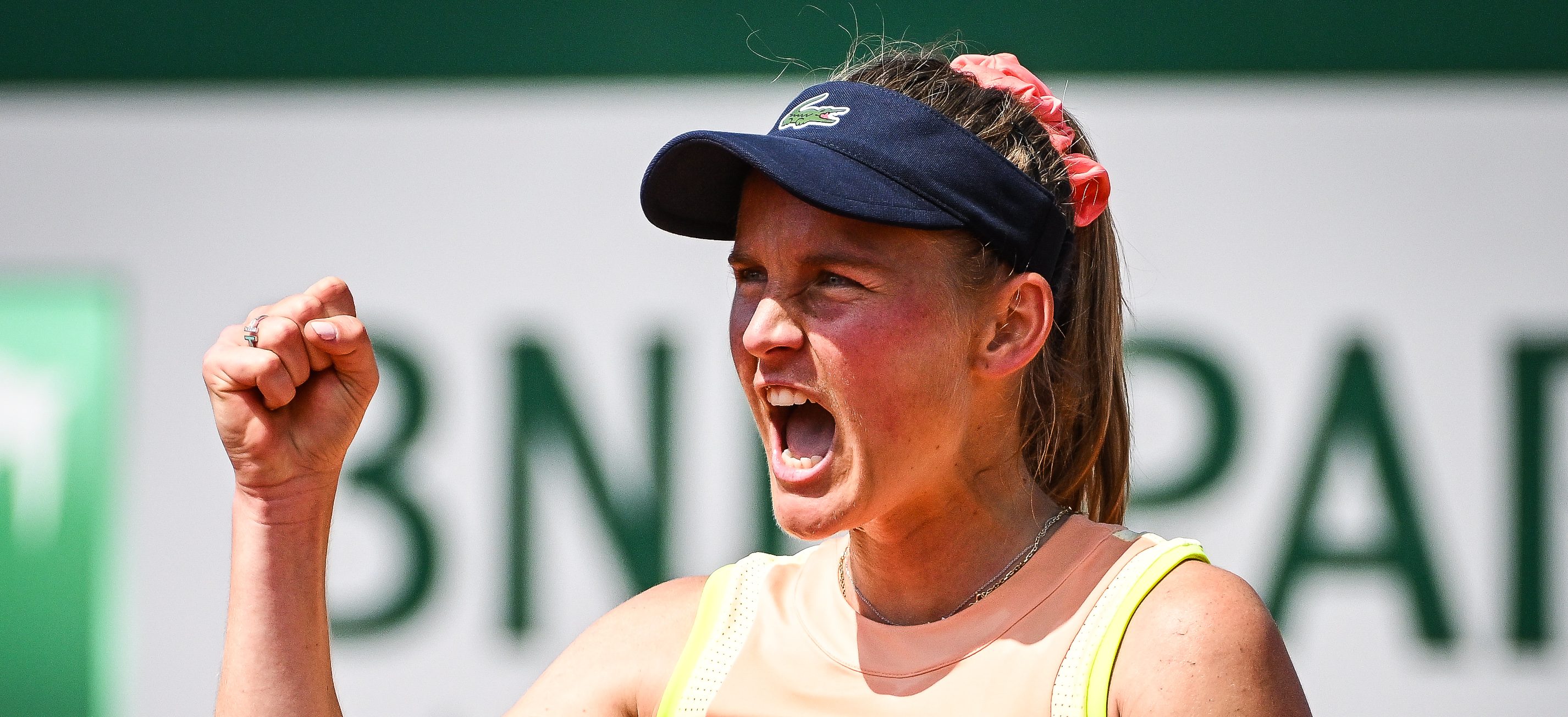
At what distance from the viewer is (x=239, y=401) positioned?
1342 mm

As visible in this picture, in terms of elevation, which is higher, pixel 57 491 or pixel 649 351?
pixel 649 351

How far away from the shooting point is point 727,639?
4.84 feet

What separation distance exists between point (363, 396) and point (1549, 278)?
8.28ft

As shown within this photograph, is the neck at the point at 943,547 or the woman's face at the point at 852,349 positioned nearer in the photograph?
the woman's face at the point at 852,349

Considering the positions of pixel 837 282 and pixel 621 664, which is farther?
pixel 621 664

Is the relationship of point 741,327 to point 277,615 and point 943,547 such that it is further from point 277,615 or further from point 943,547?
point 277,615

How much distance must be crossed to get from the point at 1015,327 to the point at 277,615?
2.47ft

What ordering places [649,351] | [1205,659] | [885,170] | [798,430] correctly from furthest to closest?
[649,351], [798,430], [885,170], [1205,659]

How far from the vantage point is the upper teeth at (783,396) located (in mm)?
1364

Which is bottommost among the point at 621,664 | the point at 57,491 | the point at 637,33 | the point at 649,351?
the point at 57,491

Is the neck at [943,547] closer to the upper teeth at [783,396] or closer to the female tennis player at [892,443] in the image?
the female tennis player at [892,443]

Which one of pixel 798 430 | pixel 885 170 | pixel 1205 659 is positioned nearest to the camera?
pixel 1205 659

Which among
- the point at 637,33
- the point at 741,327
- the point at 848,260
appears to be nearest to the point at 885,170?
the point at 848,260

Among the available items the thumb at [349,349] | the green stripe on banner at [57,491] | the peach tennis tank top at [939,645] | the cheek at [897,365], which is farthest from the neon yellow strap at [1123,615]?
the green stripe on banner at [57,491]
